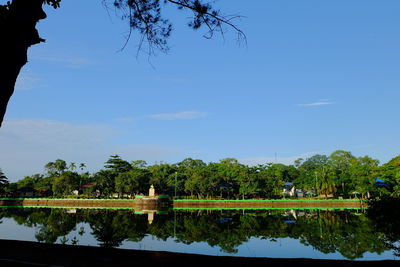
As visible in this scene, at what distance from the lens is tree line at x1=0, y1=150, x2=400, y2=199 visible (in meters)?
50.4

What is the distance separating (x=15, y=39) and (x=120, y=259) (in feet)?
12.5

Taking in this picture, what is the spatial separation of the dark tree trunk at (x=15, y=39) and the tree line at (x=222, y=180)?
5071 centimetres

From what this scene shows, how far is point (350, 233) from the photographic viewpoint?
18422 mm

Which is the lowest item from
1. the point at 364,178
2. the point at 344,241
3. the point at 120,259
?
the point at 344,241

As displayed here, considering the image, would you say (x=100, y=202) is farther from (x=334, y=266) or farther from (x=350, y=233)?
(x=334, y=266)

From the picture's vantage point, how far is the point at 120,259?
16.9 ft

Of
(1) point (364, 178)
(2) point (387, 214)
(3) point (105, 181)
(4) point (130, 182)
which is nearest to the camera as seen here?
(2) point (387, 214)

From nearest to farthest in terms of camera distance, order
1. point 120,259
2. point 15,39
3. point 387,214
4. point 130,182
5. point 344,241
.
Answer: point 15,39, point 387,214, point 120,259, point 344,241, point 130,182

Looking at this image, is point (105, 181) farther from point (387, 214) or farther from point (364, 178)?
point (387, 214)

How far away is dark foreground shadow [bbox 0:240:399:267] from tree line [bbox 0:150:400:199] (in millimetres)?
47529

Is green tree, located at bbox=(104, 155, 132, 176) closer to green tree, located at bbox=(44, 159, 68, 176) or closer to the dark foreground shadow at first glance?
green tree, located at bbox=(44, 159, 68, 176)

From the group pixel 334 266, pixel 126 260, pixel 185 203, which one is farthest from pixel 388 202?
pixel 185 203

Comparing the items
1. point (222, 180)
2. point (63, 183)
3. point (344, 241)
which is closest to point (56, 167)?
point (63, 183)

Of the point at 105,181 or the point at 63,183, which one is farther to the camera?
the point at 63,183
